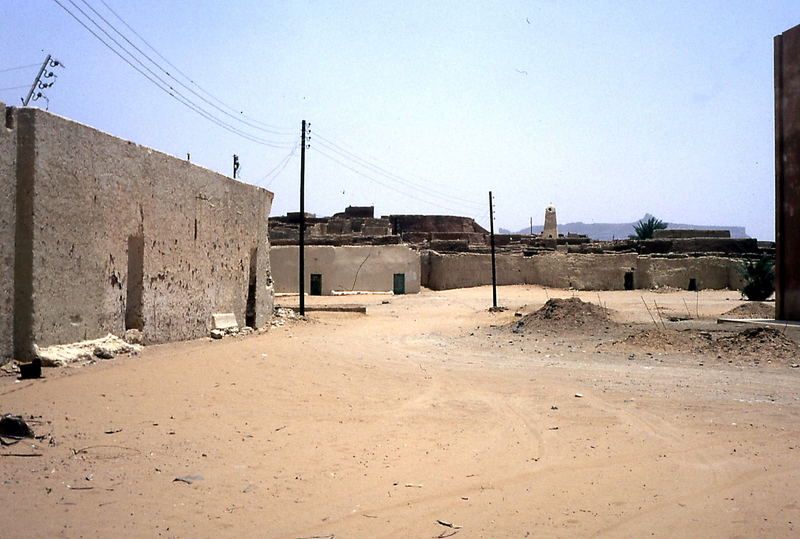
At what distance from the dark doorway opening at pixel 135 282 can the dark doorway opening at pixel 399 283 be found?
24078 mm

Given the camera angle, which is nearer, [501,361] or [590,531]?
[590,531]

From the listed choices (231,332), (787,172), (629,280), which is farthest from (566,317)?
(629,280)

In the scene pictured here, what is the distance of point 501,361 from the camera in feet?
37.1

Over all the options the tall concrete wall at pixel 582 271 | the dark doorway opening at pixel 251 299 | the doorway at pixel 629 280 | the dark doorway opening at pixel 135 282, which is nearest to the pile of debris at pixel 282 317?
the dark doorway opening at pixel 251 299

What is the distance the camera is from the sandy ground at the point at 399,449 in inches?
157

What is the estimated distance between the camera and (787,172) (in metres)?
13.9

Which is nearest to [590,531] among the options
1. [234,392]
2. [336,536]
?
[336,536]

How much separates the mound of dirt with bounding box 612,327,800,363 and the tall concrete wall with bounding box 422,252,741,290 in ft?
74.0

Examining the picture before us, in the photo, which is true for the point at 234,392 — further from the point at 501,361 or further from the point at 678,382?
the point at 678,382

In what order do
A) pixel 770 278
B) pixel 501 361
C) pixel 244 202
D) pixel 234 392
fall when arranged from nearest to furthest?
pixel 234 392
pixel 501 361
pixel 244 202
pixel 770 278

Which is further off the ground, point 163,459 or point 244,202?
point 244,202

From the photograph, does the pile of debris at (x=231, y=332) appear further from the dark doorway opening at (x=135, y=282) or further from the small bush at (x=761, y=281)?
the small bush at (x=761, y=281)

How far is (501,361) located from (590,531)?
24.5 ft

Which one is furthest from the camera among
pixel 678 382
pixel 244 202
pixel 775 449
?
pixel 244 202
